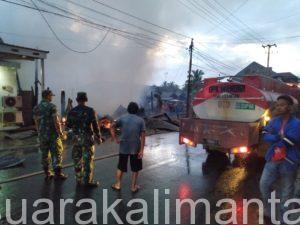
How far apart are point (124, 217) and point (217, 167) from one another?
4.25 m

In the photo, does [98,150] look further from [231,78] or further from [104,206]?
[104,206]

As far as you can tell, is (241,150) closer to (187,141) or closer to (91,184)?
(187,141)

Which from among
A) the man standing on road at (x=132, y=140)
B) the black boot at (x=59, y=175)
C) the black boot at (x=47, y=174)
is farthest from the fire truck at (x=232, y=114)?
the black boot at (x=47, y=174)

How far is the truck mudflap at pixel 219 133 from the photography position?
24.3ft

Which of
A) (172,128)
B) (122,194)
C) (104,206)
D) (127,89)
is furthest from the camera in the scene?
(127,89)

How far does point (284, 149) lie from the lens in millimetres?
4219

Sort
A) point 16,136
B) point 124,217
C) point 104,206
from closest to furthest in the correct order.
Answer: point 124,217, point 104,206, point 16,136

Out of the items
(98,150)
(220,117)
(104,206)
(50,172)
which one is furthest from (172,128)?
(104,206)

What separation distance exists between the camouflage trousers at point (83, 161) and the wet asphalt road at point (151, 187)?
239mm

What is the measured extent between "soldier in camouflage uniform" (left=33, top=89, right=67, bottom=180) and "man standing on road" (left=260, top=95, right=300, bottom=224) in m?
3.95

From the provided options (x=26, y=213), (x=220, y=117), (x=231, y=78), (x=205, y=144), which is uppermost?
(x=231, y=78)

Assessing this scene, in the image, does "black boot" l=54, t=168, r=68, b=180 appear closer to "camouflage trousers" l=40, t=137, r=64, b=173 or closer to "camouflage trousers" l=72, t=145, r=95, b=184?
"camouflage trousers" l=40, t=137, r=64, b=173

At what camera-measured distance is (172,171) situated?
302 inches

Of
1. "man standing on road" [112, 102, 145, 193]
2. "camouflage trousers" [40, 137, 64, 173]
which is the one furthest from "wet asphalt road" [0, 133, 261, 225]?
"man standing on road" [112, 102, 145, 193]
